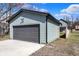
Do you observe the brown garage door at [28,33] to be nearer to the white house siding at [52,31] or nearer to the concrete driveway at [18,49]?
the white house siding at [52,31]

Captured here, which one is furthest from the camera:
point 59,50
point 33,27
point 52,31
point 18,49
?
point 52,31

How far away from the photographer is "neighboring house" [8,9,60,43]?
372 inches

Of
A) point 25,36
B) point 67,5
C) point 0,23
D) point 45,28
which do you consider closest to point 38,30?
point 45,28

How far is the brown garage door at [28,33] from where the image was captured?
9641mm

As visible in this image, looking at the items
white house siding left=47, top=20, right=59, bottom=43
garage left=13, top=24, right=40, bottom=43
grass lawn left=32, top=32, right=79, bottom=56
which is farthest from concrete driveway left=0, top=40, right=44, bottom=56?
white house siding left=47, top=20, right=59, bottom=43

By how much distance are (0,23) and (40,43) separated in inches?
213

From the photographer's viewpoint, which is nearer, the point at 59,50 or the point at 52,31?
the point at 59,50

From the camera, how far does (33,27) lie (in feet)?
32.5

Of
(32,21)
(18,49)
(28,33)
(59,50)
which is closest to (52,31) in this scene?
(32,21)

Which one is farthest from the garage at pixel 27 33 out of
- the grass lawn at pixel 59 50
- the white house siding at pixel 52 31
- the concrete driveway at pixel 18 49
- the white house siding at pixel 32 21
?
the grass lawn at pixel 59 50

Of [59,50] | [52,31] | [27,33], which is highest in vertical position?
[52,31]

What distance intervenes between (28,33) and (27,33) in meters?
0.12

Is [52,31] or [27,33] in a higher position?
[52,31]

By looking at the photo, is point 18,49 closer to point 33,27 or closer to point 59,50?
point 59,50
